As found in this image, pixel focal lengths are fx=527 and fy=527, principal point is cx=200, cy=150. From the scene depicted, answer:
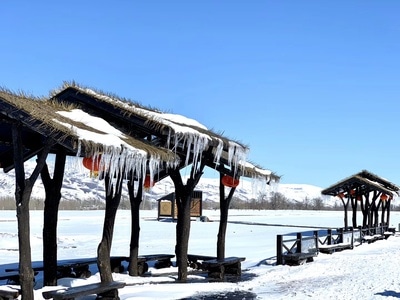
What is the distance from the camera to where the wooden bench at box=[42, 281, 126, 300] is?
28.0 feet

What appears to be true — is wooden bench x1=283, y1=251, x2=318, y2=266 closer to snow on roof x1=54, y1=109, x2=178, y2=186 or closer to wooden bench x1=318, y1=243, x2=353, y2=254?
wooden bench x1=318, y1=243, x2=353, y2=254

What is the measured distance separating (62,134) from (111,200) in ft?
7.37

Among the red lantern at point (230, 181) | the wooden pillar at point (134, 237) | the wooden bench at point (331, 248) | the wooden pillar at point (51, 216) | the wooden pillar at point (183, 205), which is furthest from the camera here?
the wooden bench at point (331, 248)

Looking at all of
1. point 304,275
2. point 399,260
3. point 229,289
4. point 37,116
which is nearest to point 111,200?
point 37,116

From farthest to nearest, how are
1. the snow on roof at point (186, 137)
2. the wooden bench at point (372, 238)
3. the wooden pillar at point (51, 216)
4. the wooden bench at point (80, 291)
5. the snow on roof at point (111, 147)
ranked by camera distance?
1. the wooden bench at point (372, 238)
2. the snow on roof at point (186, 137)
3. the wooden pillar at point (51, 216)
4. the snow on roof at point (111, 147)
5. the wooden bench at point (80, 291)

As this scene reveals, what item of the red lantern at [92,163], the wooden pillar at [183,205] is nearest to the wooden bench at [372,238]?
the wooden pillar at [183,205]

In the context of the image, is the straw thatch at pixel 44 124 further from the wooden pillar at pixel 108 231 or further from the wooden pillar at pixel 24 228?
the wooden pillar at pixel 108 231

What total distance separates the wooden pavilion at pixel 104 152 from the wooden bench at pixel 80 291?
0.38 m

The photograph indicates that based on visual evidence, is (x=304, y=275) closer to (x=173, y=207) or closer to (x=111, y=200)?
(x=111, y=200)

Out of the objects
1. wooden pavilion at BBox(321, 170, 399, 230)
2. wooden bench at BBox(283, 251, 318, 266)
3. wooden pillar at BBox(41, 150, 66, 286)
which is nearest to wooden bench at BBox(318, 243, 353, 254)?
wooden bench at BBox(283, 251, 318, 266)

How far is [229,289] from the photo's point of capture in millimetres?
11992

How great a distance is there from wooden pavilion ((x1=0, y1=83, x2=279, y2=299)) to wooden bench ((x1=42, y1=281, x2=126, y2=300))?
15.1 inches

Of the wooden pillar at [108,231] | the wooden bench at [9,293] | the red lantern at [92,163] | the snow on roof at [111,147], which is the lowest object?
the wooden bench at [9,293]

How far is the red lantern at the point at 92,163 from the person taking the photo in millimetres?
9152
